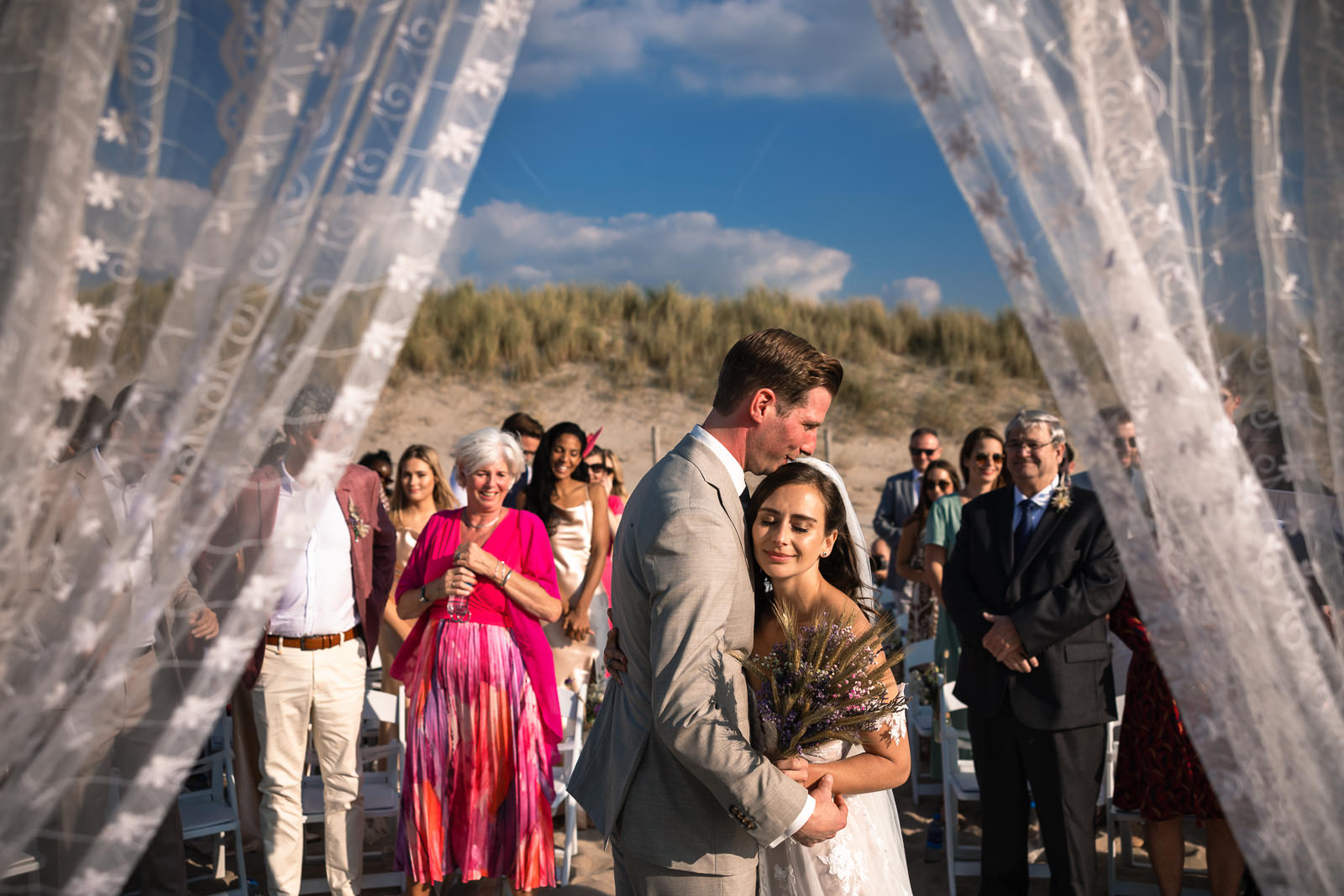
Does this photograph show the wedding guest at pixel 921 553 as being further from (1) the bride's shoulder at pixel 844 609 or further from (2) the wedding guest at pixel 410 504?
(1) the bride's shoulder at pixel 844 609

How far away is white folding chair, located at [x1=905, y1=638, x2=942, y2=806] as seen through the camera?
5.60 m

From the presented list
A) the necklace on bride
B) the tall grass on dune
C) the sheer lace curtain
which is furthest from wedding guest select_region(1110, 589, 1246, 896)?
the tall grass on dune

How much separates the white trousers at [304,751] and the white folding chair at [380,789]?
8.7 inches

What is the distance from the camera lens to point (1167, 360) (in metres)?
1.82

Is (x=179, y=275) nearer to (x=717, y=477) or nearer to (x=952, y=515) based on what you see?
(x=717, y=477)

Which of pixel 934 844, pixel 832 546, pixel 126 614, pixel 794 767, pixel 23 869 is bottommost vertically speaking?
pixel 934 844

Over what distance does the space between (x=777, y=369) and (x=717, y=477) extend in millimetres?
302

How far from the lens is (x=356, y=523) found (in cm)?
436

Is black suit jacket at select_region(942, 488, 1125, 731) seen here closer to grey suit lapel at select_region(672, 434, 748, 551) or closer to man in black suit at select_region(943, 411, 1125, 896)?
man in black suit at select_region(943, 411, 1125, 896)

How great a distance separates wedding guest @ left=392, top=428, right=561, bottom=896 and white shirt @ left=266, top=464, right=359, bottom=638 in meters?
0.26

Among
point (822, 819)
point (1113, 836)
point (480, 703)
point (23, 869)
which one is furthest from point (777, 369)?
point (1113, 836)

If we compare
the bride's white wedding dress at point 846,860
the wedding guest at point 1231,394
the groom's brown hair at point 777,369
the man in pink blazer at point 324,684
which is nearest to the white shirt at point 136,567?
the groom's brown hair at point 777,369

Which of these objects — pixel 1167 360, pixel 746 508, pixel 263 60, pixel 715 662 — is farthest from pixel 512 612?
pixel 1167 360

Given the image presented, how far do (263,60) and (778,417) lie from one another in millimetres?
1356
